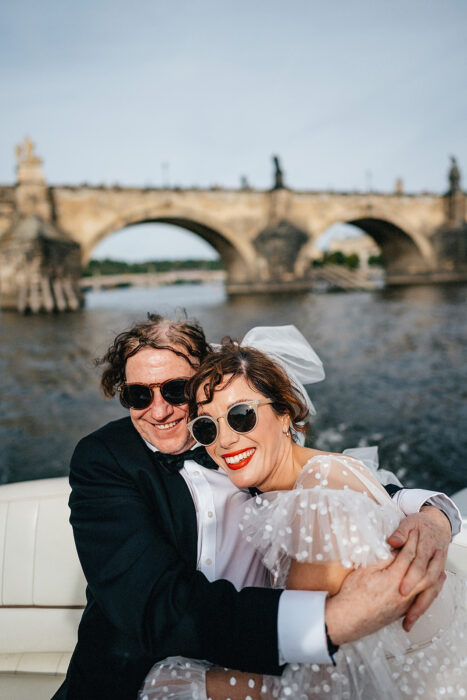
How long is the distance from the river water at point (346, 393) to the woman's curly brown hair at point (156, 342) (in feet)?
0.49

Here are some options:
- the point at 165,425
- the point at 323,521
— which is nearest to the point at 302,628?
the point at 323,521

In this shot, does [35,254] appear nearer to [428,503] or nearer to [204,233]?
[204,233]

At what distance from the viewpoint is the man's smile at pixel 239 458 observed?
1.37m

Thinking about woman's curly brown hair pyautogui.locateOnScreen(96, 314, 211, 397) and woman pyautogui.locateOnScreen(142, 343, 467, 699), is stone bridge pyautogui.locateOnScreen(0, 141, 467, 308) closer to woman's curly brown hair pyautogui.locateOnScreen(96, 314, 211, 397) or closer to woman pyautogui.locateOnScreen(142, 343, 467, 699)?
woman's curly brown hair pyautogui.locateOnScreen(96, 314, 211, 397)

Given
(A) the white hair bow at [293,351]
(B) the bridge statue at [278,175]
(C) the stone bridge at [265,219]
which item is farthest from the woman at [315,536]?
(B) the bridge statue at [278,175]

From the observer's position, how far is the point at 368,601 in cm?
108

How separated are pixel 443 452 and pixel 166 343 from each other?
4.72 m

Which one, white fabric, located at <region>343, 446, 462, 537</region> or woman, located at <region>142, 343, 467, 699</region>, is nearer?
woman, located at <region>142, 343, 467, 699</region>

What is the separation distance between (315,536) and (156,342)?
2.28 ft

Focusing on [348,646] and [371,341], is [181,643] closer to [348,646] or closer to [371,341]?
[348,646]

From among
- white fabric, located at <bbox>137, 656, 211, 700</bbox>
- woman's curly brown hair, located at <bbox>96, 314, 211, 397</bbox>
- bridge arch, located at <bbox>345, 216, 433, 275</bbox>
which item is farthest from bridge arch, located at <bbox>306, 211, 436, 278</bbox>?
white fabric, located at <bbox>137, 656, 211, 700</bbox>

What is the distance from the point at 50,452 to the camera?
595 centimetres

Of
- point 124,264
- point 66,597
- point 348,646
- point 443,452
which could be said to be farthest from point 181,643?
point 124,264

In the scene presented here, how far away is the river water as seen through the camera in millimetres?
5543
